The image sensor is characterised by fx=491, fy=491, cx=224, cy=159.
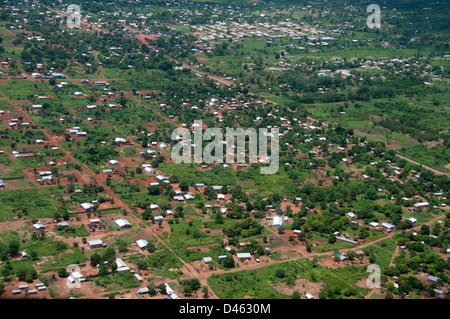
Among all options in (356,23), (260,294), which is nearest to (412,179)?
(260,294)

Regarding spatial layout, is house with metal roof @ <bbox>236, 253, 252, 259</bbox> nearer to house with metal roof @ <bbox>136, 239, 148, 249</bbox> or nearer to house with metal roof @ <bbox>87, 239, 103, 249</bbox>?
house with metal roof @ <bbox>136, 239, 148, 249</bbox>

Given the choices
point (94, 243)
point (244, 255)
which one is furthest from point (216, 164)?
point (94, 243)

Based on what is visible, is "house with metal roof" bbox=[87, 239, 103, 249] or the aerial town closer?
the aerial town

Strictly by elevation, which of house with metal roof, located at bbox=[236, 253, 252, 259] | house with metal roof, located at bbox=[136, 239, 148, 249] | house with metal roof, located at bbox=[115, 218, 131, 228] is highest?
house with metal roof, located at bbox=[115, 218, 131, 228]

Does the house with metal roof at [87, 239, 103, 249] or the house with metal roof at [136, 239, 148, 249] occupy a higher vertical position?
the house with metal roof at [87, 239, 103, 249]

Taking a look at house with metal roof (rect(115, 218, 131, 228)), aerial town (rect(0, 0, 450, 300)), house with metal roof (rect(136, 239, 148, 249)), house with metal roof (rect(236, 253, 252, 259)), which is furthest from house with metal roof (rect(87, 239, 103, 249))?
house with metal roof (rect(236, 253, 252, 259))

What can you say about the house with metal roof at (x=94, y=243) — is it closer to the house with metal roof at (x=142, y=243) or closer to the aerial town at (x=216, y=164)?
the aerial town at (x=216, y=164)

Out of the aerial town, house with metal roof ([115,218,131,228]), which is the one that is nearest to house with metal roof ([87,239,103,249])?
the aerial town

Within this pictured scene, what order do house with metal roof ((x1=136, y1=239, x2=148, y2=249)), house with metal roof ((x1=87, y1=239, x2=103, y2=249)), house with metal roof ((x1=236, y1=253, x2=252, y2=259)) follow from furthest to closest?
house with metal roof ((x1=136, y1=239, x2=148, y2=249)) → house with metal roof ((x1=236, y1=253, x2=252, y2=259)) → house with metal roof ((x1=87, y1=239, x2=103, y2=249))

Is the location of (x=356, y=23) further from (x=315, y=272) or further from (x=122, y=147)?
(x=315, y=272)

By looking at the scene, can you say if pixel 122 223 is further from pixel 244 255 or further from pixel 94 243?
pixel 244 255

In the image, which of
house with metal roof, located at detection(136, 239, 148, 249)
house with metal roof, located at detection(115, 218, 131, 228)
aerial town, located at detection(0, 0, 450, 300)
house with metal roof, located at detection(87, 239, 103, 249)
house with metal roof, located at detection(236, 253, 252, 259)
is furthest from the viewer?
house with metal roof, located at detection(115, 218, 131, 228)
